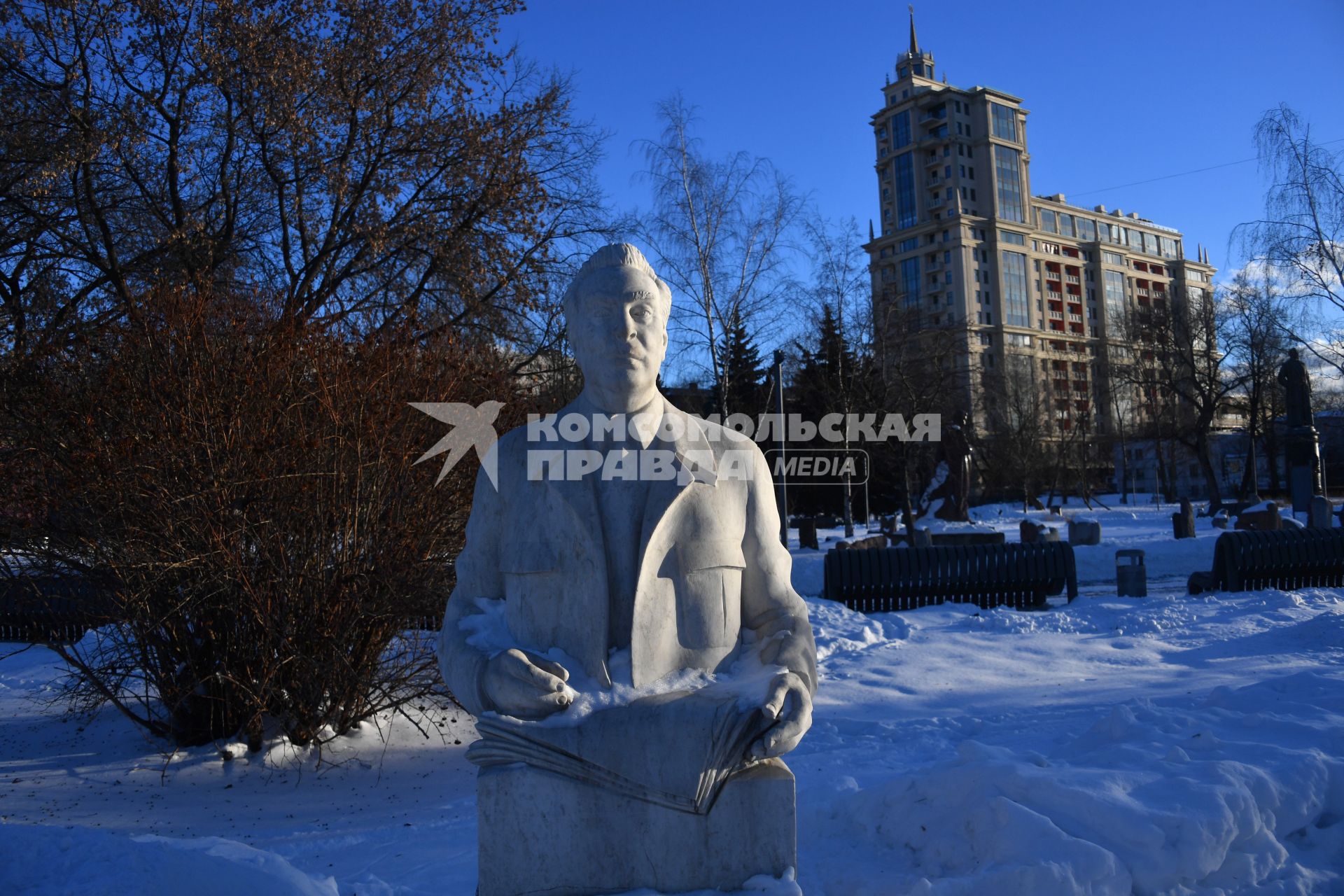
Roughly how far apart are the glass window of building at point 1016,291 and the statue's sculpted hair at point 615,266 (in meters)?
76.4

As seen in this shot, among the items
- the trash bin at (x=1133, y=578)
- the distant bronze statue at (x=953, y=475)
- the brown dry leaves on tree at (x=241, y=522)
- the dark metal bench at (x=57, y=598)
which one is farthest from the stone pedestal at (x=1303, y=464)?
the dark metal bench at (x=57, y=598)

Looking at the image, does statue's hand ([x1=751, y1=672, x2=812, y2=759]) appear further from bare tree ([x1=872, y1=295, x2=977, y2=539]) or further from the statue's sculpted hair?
bare tree ([x1=872, y1=295, x2=977, y2=539])

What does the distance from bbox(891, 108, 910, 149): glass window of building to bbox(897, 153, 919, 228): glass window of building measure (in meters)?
1.02

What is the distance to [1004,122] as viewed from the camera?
75312mm

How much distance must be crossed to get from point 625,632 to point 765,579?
0.39 metres

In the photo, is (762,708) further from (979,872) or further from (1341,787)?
(1341,787)

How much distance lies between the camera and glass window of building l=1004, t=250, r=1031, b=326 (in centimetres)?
7400

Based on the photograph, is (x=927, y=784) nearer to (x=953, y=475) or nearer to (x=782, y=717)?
(x=782, y=717)

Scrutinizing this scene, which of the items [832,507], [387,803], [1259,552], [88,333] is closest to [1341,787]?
[387,803]

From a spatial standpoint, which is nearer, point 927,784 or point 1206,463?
point 927,784

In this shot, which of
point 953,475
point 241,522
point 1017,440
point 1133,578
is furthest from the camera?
point 1017,440

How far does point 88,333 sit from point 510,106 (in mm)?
8810

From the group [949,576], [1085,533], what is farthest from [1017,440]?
[949,576]

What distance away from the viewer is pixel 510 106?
1504cm
